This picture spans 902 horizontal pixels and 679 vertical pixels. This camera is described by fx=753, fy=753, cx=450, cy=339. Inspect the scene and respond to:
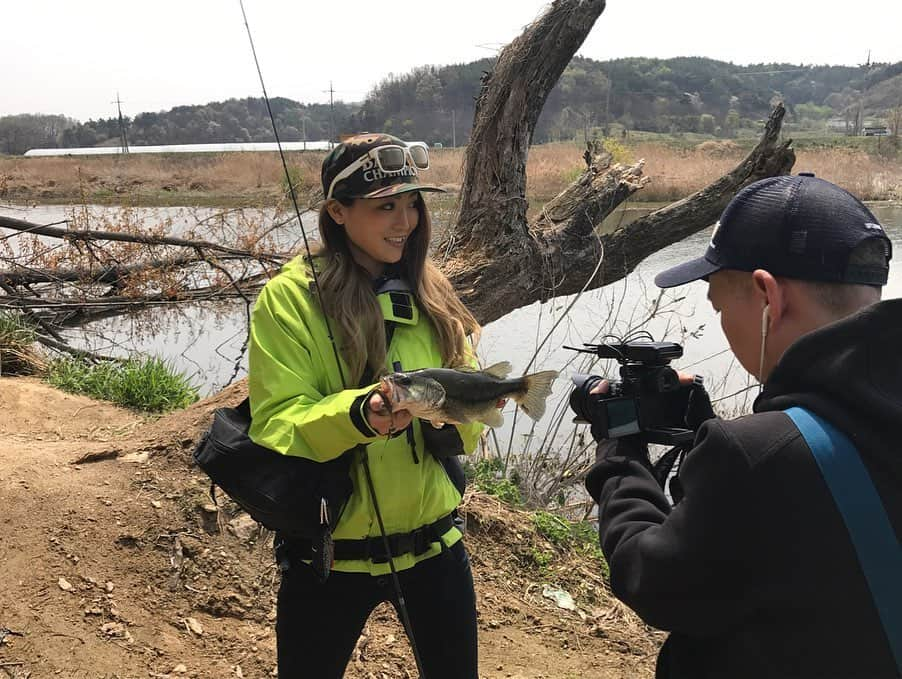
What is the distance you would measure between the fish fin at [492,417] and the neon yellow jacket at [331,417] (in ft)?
0.48

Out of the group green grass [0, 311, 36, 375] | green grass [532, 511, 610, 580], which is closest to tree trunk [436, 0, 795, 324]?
green grass [532, 511, 610, 580]

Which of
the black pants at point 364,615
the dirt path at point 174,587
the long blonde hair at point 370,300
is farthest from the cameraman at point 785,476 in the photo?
the dirt path at point 174,587

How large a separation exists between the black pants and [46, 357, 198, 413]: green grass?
4602 mm

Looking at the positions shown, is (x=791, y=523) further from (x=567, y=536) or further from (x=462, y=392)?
(x=567, y=536)

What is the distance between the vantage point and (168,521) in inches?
159

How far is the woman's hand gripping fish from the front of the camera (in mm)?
2047

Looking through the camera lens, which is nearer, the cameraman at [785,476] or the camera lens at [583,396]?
the cameraman at [785,476]

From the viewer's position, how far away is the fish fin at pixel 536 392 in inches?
96.5

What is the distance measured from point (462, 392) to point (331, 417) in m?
0.38

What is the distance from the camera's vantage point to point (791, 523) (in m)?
1.22

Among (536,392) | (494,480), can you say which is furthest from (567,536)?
(536,392)

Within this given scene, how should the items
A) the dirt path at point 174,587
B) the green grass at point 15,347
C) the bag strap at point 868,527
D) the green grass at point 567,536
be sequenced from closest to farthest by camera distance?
1. the bag strap at point 868,527
2. the dirt path at point 174,587
3. the green grass at point 567,536
4. the green grass at point 15,347

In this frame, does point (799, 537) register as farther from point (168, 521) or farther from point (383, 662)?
point (168, 521)

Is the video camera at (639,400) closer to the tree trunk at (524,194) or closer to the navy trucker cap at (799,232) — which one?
the navy trucker cap at (799,232)
